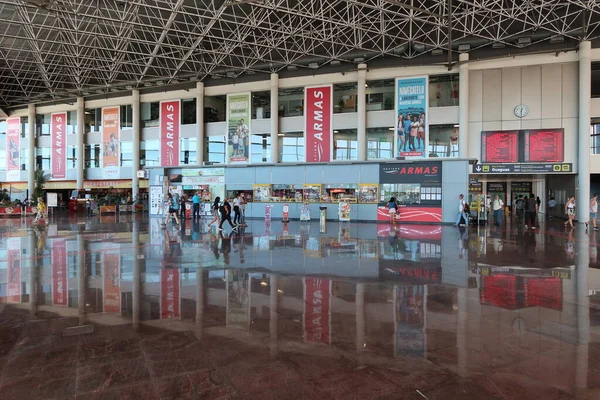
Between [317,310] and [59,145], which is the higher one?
[59,145]

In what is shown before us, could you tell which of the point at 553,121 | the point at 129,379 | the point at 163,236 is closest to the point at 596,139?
the point at 553,121

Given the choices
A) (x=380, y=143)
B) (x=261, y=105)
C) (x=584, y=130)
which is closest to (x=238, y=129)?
(x=261, y=105)

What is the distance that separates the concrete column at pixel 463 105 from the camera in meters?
27.8

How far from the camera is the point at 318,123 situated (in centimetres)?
3134

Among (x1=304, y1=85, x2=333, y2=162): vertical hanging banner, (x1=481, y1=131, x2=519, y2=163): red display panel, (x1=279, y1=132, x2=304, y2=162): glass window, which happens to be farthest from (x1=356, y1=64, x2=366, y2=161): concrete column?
(x1=481, y1=131, x2=519, y2=163): red display panel

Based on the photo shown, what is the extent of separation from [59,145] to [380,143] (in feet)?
110

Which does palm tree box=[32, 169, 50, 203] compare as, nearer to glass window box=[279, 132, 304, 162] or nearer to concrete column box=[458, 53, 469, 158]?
glass window box=[279, 132, 304, 162]

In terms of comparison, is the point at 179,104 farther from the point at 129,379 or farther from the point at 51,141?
the point at 129,379

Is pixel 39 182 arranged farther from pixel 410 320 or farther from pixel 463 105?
pixel 410 320

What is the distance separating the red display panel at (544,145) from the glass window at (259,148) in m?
18.8

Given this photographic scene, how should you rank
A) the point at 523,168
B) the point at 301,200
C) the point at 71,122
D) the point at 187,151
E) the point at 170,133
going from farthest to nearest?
the point at 71,122, the point at 170,133, the point at 187,151, the point at 523,168, the point at 301,200

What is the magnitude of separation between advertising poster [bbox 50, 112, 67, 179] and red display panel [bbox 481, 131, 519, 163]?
39.7 meters

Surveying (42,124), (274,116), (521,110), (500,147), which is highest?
(42,124)

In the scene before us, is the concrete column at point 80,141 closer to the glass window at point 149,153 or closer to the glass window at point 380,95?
the glass window at point 149,153
